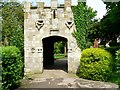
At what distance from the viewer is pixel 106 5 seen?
22328 mm

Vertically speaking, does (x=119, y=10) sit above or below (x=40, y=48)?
above

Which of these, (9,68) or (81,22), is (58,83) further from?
(81,22)

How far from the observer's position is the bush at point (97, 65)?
1289 centimetres

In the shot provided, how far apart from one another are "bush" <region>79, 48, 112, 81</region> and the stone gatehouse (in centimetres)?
198

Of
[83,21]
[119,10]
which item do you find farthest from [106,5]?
[83,21]

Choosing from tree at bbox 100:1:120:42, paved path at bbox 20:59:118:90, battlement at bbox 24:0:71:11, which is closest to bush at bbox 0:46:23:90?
paved path at bbox 20:59:118:90

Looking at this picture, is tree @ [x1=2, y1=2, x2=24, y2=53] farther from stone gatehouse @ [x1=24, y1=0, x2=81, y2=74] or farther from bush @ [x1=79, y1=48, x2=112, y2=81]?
bush @ [x1=79, y1=48, x2=112, y2=81]

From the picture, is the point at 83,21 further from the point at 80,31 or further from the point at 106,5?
the point at 106,5

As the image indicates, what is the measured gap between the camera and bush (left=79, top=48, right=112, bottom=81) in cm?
1289

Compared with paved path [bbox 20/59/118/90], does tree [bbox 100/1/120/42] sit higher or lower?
higher

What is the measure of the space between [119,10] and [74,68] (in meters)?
5.10

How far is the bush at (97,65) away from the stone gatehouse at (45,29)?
6.50 ft

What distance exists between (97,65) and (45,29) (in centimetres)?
415

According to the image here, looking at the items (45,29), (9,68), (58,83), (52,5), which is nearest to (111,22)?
(52,5)
